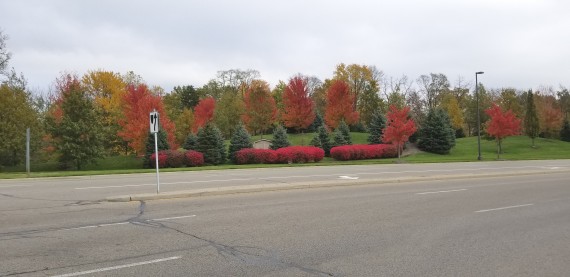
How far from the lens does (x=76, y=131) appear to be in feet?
126

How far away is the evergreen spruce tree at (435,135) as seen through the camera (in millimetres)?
54844

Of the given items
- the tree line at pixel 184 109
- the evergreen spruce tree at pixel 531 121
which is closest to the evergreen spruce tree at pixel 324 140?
the tree line at pixel 184 109

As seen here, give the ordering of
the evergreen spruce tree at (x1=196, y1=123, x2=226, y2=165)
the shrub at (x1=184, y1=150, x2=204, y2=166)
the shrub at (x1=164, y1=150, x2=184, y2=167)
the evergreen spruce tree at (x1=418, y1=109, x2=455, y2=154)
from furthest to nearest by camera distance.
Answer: the evergreen spruce tree at (x1=418, y1=109, x2=455, y2=154), the evergreen spruce tree at (x1=196, y1=123, x2=226, y2=165), the shrub at (x1=184, y1=150, x2=204, y2=166), the shrub at (x1=164, y1=150, x2=184, y2=167)

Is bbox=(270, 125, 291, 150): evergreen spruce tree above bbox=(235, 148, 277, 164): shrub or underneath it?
above

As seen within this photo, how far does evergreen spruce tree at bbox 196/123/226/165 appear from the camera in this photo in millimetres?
44062

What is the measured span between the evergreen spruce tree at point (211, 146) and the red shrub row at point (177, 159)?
114 inches

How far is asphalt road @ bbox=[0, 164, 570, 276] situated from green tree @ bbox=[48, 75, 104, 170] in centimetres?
2643

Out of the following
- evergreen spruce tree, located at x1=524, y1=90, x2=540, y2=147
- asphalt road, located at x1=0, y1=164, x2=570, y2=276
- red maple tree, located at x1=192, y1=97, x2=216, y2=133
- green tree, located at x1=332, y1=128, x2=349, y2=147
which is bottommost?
asphalt road, located at x1=0, y1=164, x2=570, y2=276

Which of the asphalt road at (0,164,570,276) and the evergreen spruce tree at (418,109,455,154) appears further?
the evergreen spruce tree at (418,109,455,154)

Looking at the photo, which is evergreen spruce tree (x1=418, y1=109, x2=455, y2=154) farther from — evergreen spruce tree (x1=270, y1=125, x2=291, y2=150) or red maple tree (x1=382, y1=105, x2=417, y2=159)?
evergreen spruce tree (x1=270, y1=125, x2=291, y2=150)

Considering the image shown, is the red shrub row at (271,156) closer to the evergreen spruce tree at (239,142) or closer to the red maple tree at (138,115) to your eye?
the evergreen spruce tree at (239,142)

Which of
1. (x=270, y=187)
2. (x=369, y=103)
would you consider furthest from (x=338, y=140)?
(x=270, y=187)

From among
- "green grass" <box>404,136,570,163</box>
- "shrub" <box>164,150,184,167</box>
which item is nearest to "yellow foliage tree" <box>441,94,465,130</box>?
"green grass" <box>404,136,570,163</box>

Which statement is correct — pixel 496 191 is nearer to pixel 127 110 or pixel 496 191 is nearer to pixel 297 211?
pixel 297 211
